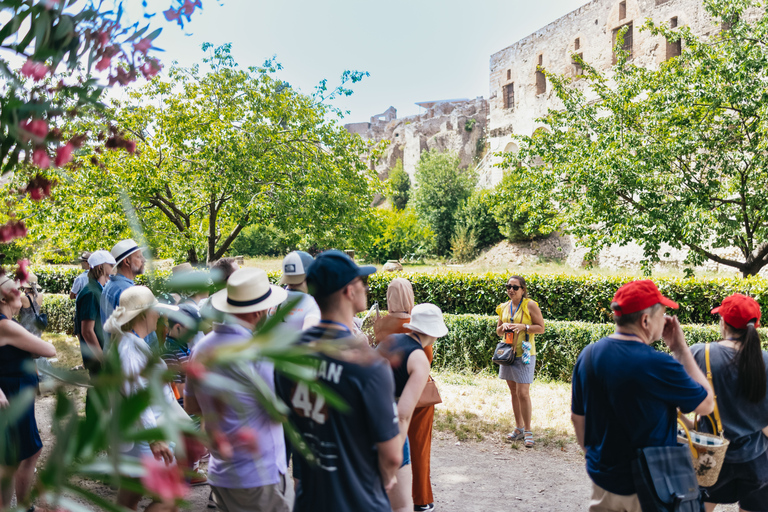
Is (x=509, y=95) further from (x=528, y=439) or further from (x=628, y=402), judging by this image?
(x=628, y=402)

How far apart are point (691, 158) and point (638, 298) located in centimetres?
1030

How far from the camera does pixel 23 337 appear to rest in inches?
126

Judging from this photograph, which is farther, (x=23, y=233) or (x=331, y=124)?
(x=331, y=124)

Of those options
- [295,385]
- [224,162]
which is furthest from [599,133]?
[295,385]

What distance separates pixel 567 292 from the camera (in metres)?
10.5

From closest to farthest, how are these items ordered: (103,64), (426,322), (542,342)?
(103,64)
(426,322)
(542,342)

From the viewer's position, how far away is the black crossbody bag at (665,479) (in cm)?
251

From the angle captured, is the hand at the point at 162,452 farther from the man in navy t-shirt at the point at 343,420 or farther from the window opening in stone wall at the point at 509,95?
the window opening in stone wall at the point at 509,95

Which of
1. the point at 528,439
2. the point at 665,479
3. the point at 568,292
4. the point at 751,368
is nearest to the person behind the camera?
the point at 665,479

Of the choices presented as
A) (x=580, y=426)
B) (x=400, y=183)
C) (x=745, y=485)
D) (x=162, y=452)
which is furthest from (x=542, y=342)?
(x=400, y=183)

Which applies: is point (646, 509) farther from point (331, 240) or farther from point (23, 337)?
point (331, 240)

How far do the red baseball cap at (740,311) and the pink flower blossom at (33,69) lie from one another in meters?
3.37

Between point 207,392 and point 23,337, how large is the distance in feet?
9.67

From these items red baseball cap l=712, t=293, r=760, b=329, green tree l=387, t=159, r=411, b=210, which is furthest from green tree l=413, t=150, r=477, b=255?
red baseball cap l=712, t=293, r=760, b=329
